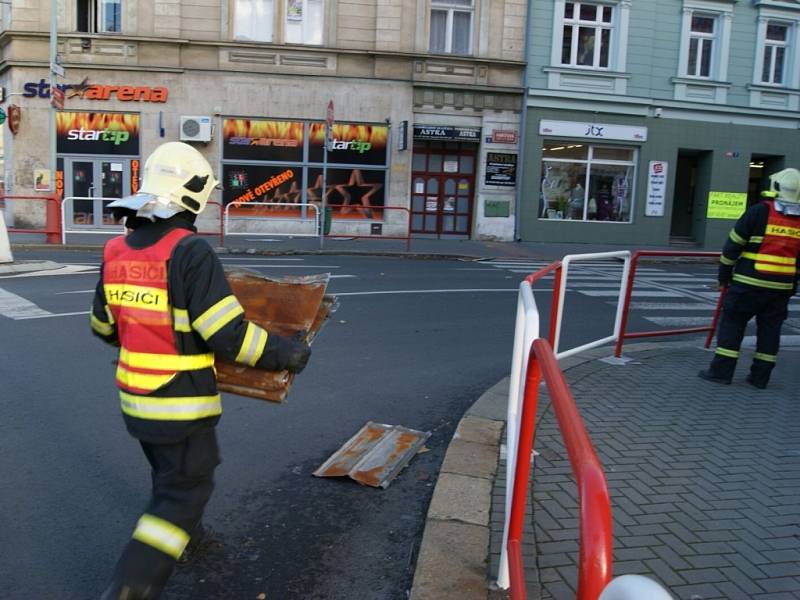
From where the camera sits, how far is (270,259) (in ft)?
53.7

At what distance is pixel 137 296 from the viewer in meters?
2.79

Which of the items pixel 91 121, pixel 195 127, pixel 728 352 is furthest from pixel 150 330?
pixel 91 121

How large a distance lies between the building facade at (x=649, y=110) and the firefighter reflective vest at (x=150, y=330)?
2101 cm

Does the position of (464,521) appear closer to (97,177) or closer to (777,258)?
(777,258)

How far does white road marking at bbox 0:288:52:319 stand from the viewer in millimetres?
8811

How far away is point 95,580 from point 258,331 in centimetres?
140

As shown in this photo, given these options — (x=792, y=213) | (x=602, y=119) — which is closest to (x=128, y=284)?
(x=792, y=213)

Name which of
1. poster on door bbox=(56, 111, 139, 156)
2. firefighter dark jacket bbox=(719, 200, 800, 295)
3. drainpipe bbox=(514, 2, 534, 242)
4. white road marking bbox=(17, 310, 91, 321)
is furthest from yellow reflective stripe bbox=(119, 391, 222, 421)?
drainpipe bbox=(514, 2, 534, 242)

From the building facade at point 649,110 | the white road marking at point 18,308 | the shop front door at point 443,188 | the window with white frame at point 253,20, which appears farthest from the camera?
the shop front door at point 443,188

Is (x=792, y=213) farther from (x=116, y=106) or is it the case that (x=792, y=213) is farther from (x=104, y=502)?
(x=116, y=106)

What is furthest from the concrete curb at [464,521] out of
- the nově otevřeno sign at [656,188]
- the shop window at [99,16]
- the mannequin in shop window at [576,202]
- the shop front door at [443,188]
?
the shop window at [99,16]

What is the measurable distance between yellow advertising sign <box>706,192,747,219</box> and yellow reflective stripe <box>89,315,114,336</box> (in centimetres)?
2411

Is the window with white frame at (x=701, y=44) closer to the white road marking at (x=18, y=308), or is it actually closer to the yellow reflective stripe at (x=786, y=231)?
the yellow reflective stripe at (x=786, y=231)

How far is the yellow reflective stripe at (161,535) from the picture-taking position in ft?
8.94
